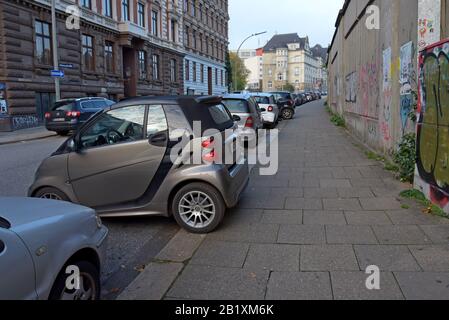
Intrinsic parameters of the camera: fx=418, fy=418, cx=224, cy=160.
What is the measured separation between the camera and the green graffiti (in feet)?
17.0

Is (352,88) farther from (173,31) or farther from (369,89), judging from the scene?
(173,31)

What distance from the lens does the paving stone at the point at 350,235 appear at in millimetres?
4586

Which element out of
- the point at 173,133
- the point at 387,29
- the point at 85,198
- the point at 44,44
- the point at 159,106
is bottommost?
the point at 85,198

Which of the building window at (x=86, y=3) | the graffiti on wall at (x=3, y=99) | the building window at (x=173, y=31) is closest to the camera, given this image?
the graffiti on wall at (x=3, y=99)

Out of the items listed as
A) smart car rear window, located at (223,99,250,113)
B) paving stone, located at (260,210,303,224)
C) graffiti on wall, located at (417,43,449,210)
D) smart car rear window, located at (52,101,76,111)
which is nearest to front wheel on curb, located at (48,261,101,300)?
paving stone, located at (260,210,303,224)

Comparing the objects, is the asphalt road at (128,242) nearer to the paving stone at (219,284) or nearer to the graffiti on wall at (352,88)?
the paving stone at (219,284)

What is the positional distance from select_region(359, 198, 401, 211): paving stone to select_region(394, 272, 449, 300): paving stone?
7.05 ft

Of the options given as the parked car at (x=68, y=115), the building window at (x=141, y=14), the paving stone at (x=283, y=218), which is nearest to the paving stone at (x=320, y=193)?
the paving stone at (x=283, y=218)

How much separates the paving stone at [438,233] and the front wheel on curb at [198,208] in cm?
235

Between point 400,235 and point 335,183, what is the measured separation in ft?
9.41
